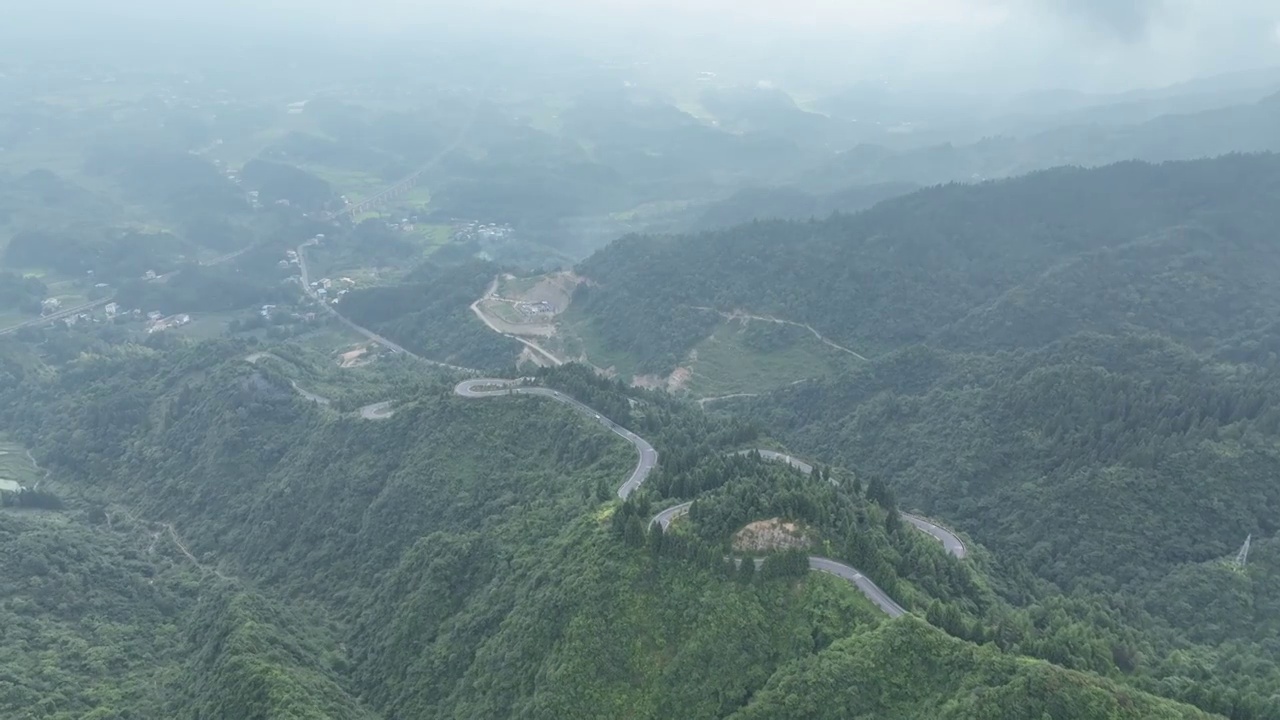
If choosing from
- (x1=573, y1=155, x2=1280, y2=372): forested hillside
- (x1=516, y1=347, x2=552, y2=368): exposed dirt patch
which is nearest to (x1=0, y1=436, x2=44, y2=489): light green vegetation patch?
(x1=516, y1=347, x2=552, y2=368): exposed dirt patch

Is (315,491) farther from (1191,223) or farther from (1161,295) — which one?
(1191,223)

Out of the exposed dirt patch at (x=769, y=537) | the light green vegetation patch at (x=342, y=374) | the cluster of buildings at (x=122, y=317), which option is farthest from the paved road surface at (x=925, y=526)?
the cluster of buildings at (x=122, y=317)

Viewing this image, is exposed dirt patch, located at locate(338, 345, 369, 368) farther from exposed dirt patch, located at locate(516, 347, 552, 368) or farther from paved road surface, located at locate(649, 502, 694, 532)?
paved road surface, located at locate(649, 502, 694, 532)

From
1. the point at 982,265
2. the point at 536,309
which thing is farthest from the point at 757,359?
the point at 982,265

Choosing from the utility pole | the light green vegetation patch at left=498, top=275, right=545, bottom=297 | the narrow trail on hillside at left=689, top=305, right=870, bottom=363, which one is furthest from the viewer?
the light green vegetation patch at left=498, top=275, right=545, bottom=297

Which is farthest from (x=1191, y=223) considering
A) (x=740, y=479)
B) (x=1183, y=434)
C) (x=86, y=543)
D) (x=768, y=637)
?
(x=86, y=543)

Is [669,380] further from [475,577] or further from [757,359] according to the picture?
[475,577]
